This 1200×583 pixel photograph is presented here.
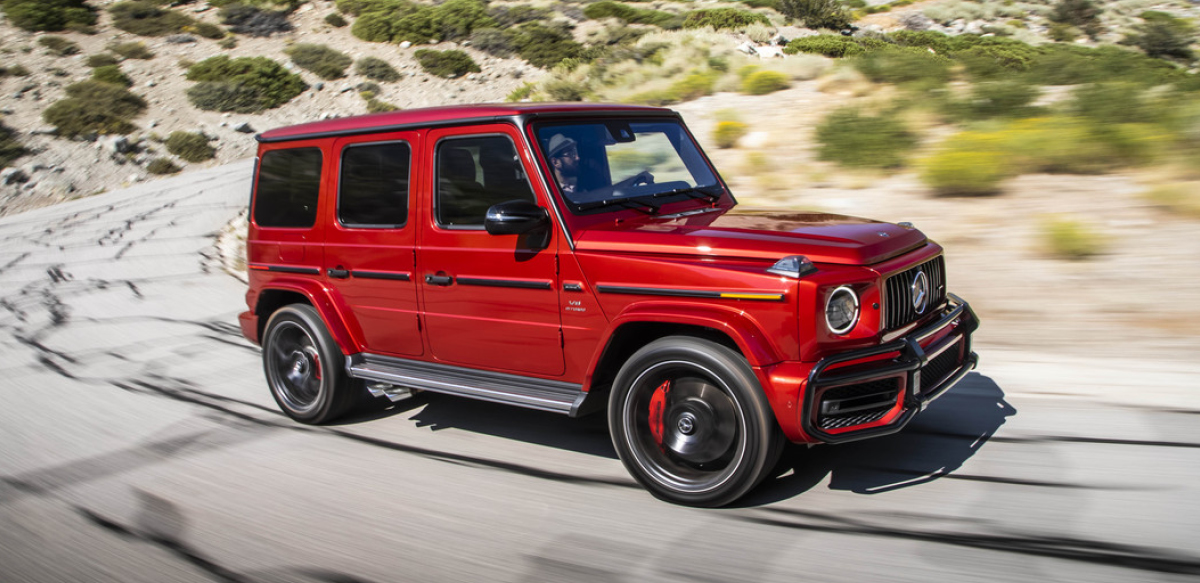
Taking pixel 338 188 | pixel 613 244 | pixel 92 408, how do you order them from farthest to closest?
pixel 92 408, pixel 338 188, pixel 613 244

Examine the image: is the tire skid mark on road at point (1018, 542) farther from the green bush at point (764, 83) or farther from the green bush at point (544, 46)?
the green bush at point (544, 46)

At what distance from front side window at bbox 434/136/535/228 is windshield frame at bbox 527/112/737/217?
15 centimetres

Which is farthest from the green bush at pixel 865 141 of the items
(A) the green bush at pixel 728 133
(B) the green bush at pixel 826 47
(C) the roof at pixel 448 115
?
(B) the green bush at pixel 826 47

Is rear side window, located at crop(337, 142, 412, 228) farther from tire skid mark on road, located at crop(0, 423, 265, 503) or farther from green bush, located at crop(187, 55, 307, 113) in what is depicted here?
green bush, located at crop(187, 55, 307, 113)

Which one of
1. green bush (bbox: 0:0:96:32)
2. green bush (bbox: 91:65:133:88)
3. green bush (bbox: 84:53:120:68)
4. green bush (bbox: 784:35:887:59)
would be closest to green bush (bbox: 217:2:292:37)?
green bush (bbox: 0:0:96:32)

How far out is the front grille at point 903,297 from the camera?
3.94 meters

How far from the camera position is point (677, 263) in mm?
3973

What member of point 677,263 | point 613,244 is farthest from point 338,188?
point 677,263

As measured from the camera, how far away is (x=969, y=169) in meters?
8.43

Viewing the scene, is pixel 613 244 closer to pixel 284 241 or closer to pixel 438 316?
pixel 438 316

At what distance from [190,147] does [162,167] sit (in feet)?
4.72

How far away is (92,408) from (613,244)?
420 centimetres

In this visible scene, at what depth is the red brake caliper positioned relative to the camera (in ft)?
13.6

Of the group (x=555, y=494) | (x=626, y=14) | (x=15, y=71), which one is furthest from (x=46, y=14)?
(x=555, y=494)
